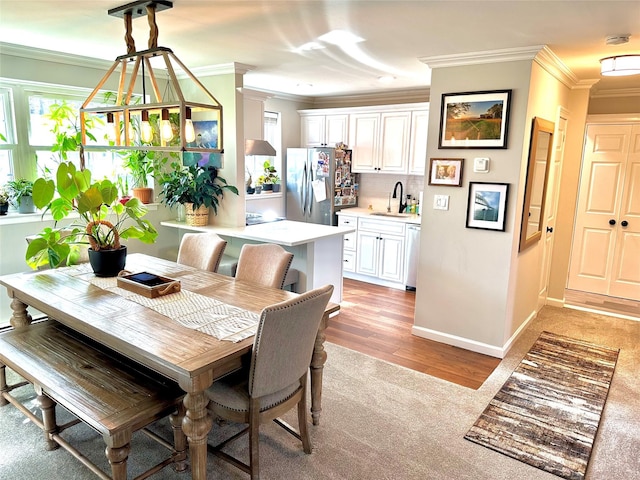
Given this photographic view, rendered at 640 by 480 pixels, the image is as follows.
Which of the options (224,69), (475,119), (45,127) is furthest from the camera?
(224,69)

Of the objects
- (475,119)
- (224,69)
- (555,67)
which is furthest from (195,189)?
(555,67)

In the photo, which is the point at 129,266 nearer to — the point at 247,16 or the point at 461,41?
the point at 247,16

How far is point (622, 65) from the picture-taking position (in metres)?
3.21

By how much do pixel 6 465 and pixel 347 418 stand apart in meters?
1.85

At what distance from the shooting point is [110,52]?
3896mm

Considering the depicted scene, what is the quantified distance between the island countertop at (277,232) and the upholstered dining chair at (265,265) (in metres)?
0.64

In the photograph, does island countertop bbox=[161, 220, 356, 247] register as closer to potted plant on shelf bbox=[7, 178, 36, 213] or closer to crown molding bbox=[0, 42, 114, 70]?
potted plant on shelf bbox=[7, 178, 36, 213]

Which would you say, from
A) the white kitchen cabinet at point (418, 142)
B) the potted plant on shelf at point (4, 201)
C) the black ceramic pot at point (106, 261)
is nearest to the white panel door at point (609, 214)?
the white kitchen cabinet at point (418, 142)

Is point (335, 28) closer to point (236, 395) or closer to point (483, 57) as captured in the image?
point (483, 57)

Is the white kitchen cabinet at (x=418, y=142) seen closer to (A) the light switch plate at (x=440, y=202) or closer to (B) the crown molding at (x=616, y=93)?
(A) the light switch plate at (x=440, y=202)

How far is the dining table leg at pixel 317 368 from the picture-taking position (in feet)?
8.29

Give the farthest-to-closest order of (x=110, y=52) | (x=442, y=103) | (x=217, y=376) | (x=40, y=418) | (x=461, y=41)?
(x=110, y=52), (x=442, y=103), (x=461, y=41), (x=40, y=418), (x=217, y=376)

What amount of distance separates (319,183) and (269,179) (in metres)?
0.79

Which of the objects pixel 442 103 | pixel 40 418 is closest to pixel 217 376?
pixel 40 418
